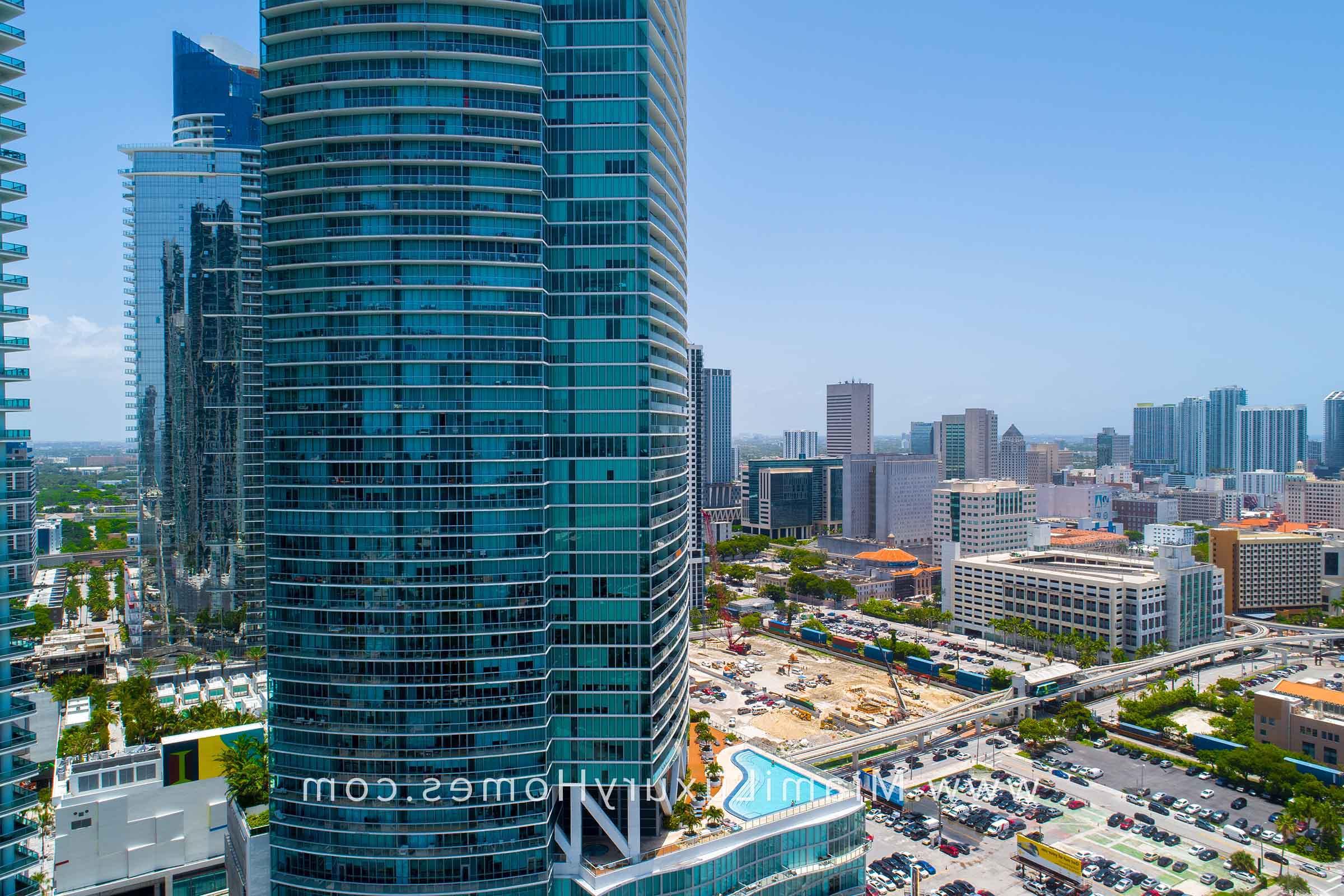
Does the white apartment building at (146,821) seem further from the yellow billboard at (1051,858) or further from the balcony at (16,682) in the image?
the yellow billboard at (1051,858)

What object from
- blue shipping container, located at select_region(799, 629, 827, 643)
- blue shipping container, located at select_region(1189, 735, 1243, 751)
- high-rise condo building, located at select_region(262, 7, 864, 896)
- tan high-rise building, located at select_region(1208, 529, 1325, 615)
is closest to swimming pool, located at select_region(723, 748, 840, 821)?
high-rise condo building, located at select_region(262, 7, 864, 896)

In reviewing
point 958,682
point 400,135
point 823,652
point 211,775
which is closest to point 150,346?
point 211,775

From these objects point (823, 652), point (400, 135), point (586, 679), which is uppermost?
point (400, 135)

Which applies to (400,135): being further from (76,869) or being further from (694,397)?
(694,397)

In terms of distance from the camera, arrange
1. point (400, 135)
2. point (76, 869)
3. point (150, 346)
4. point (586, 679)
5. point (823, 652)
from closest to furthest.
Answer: point (400, 135) → point (586, 679) → point (76, 869) → point (150, 346) → point (823, 652)

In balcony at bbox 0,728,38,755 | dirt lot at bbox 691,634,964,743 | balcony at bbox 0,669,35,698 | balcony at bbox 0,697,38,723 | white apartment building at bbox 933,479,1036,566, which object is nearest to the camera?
balcony at bbox 0,728,38,755

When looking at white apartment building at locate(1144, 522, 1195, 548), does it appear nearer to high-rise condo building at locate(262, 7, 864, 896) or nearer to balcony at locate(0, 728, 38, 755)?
high-rise condo building at locate(262, 7, 864, 896)
